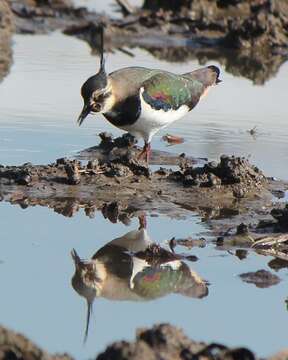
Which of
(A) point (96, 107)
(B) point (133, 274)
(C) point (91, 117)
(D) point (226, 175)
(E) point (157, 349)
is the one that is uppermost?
(E) point (157, 349)

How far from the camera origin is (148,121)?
10469mm

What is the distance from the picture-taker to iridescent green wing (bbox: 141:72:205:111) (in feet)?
34.5

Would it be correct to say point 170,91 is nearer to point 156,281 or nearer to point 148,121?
point 148,121

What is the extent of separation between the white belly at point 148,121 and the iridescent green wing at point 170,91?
0.04m

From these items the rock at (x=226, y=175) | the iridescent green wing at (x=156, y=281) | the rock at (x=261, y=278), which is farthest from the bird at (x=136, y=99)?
the rock at (x=261, y=278)

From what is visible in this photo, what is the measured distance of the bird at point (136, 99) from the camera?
1029 centimetres

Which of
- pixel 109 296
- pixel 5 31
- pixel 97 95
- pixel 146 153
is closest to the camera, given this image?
pixel 109 296

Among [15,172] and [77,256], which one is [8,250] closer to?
[77,256]

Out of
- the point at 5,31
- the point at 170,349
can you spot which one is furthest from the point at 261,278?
the point at 5,31

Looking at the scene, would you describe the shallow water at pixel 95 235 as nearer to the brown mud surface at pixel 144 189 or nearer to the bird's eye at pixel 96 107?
the brown mud surface at pixel 144 189

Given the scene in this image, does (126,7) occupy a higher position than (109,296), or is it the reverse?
(109,296)

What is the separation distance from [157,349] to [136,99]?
4.55m

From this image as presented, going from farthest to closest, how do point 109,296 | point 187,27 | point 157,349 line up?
point 187,27
point 109,296
point 157,349

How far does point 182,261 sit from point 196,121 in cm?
491
